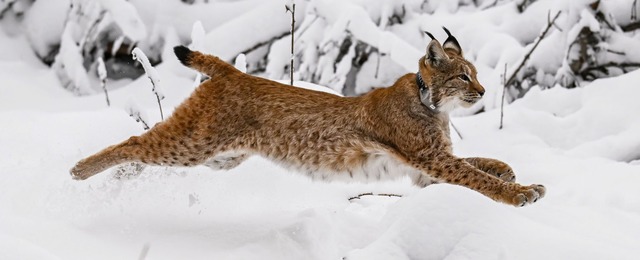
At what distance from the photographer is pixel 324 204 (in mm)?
4355

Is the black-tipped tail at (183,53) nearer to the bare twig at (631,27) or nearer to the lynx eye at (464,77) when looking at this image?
the lynx eye at (464,77)

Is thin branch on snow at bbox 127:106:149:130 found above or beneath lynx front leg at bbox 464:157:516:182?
beneath

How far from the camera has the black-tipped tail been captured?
4.25 metres

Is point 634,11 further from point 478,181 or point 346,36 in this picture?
point 478,181

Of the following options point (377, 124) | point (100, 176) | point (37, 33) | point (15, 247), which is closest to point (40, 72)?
point (37, 33)

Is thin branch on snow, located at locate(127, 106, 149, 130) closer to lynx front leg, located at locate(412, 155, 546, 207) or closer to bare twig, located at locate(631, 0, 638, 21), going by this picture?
lynx front leg, located at locate(412, 155, 546, 207)

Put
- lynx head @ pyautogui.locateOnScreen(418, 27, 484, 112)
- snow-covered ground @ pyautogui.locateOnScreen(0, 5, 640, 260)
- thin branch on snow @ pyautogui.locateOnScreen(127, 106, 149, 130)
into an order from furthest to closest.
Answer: thin branch on snow @ pyautogui.locateOnScreen(127, 106, 149, 130), lynx head @ pyautogui.locateOnScreen(418, 27, 484, 112), snow-covered ground @ pyautogui.locateOnScreen(0, 5, 640, 260)

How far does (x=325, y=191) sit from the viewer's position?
4691 mm

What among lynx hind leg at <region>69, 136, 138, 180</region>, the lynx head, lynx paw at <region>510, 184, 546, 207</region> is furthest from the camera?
lynx hind leg at <region>69, 136, 138, 180</region>

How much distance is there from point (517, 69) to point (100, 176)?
421cm

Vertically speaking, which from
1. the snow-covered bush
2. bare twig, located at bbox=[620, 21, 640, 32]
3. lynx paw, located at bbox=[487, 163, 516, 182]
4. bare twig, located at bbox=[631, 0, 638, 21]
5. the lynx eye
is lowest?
the snow-covered bush

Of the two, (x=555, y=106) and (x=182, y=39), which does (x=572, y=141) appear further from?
(x=182, y=39)

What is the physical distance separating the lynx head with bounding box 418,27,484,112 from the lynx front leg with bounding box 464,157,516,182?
0.34m

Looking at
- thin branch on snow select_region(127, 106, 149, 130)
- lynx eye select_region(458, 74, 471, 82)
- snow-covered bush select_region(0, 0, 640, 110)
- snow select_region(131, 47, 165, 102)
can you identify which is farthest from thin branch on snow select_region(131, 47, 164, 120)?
snow-covered bush select_region(0, 0, 640, 110)
